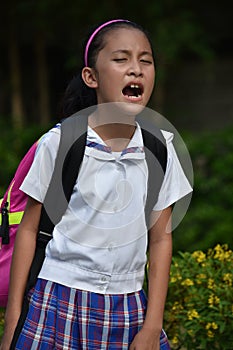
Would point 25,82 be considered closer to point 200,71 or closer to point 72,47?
point 72,47

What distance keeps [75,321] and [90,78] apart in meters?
0.75

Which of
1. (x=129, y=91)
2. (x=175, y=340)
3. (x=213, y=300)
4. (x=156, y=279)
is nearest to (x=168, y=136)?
(x=129, y=91)

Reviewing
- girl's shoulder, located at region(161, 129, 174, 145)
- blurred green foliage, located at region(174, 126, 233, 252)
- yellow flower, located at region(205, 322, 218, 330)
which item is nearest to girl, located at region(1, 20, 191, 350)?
girl's shoulder, located at region(161, 129, 174, 145)

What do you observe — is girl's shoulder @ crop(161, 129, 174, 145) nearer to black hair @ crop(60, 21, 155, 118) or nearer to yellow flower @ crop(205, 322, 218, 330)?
black hair @ crop(60, 21, 155, 118)

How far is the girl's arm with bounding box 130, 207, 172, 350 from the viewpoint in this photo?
2438 mm

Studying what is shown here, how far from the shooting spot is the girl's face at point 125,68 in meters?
2.43

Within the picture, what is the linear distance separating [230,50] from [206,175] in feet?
9.24

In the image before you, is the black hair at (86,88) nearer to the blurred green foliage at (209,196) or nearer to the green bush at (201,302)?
the green bush at (201,302)

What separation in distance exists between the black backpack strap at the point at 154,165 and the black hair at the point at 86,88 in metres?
0.24

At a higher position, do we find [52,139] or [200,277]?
[52,139]

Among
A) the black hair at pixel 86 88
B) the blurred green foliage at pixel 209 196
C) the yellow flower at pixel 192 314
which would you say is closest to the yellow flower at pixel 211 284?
the yellow flower at pixel 192 314

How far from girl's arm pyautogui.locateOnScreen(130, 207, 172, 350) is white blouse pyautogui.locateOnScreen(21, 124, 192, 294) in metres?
0.05

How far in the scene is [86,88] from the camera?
2674 mm

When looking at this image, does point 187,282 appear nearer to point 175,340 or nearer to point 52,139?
point 175,340
